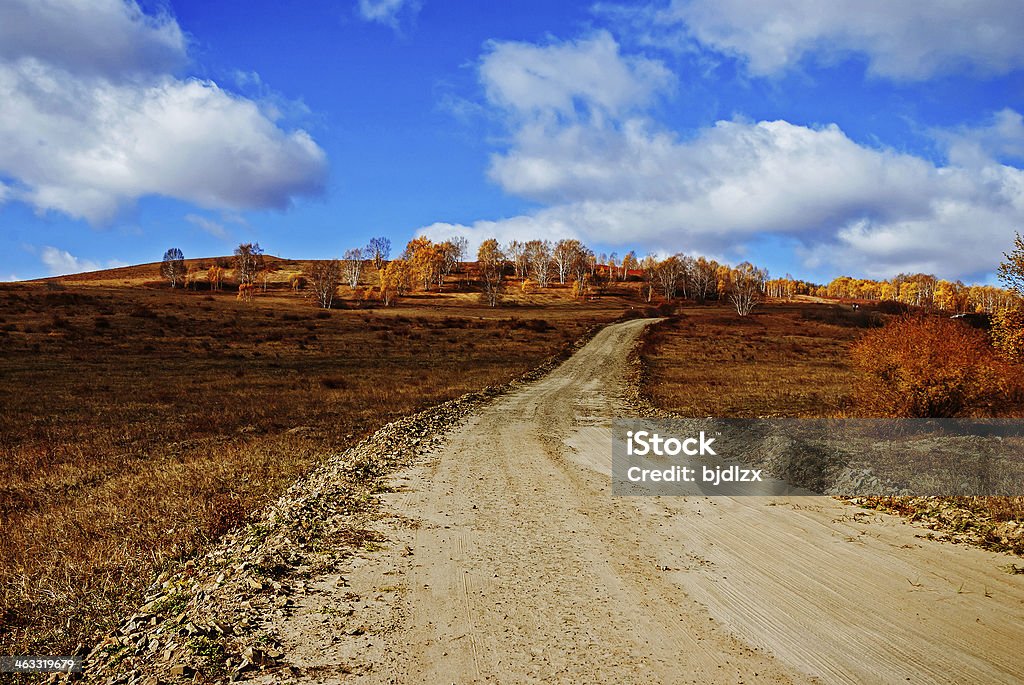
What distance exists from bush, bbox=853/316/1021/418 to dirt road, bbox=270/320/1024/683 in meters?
8.81

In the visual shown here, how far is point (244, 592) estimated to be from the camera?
7633 millimetres

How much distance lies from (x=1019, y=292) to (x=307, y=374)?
111 ft

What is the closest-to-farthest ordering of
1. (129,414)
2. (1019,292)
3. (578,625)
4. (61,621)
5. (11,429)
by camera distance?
(578,625), (61,621), (1019,292), (11,429), (129,414)

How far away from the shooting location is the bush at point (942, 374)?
17.6m

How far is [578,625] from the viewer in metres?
6.84

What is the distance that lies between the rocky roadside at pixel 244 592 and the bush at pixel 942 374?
1553cm

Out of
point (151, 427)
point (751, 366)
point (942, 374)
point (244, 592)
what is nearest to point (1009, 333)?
point (942, 374)

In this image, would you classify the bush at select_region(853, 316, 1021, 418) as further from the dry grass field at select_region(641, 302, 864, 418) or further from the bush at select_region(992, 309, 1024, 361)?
the dry grass field at select_region(641, 302, 864, 418)

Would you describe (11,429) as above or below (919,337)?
below

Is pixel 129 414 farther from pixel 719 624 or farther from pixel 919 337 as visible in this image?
pixel 919 337

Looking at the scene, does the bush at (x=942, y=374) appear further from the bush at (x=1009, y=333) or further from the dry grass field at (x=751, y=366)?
the dry grass field at (x=751, y=366)

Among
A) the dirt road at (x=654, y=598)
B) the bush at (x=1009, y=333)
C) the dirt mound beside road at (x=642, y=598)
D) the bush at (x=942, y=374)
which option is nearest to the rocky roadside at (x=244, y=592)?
the dirt mound beside road at (x=642, y=598)

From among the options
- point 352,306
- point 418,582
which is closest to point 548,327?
point 352,306

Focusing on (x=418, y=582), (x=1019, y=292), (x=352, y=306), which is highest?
(x=352, y=306)
